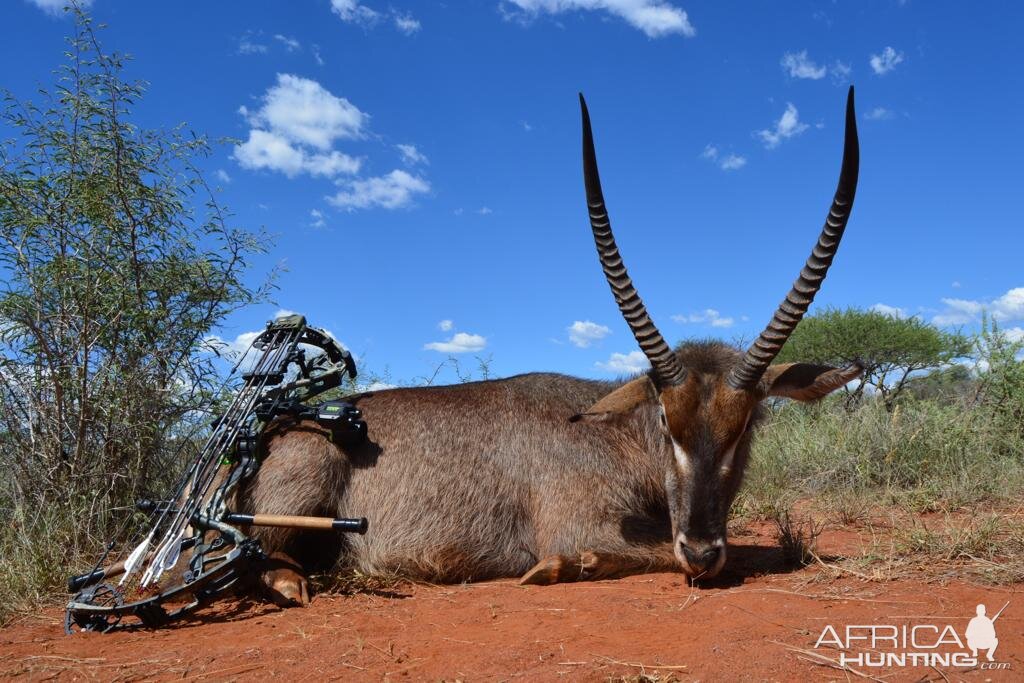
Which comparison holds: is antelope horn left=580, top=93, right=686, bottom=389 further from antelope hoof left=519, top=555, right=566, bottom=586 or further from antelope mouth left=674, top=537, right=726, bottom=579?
antelope hoof left=519, top=555, right=566, bottom=586

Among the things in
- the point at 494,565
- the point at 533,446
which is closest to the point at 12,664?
the point at 494,565

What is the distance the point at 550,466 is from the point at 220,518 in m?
2.15

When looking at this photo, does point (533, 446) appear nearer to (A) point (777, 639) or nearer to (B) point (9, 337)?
(A) point (777, 639)

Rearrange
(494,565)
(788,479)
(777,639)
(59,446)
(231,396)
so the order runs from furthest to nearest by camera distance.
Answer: (788,479) → (231,396) → (59,446) → (494,565) → (777,639)

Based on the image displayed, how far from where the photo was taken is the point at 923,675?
296 centimetres

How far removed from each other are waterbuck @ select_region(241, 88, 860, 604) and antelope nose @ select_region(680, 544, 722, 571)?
16cm

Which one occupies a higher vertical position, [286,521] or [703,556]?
[286,521]

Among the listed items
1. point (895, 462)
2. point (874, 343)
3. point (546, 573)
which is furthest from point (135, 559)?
point (874, 343)

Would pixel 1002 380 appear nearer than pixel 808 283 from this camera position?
No

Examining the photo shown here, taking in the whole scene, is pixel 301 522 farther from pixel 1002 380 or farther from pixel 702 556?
pixel 1002 380

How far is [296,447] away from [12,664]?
6.38ft

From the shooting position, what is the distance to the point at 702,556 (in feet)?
Answer: 14.2

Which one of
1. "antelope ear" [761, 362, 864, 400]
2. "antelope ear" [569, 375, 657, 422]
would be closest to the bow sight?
"antelope ear" [569, 375, 657, 422]

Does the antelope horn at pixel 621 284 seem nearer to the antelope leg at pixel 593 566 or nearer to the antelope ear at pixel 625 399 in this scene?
the antelope ear at pixel 625 399
